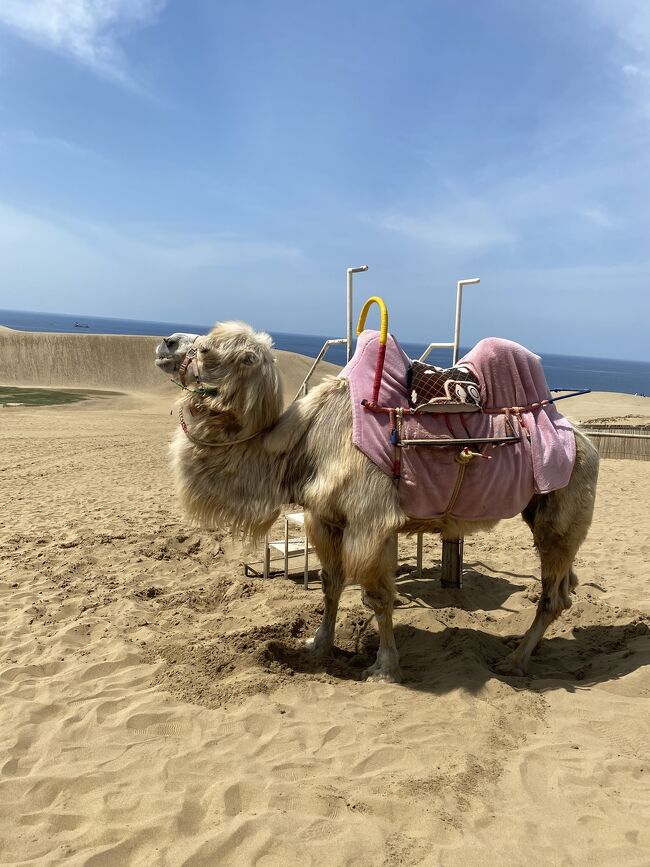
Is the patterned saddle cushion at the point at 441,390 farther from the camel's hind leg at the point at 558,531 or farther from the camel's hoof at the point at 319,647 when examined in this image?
the camel's hoof at the point at 319,647

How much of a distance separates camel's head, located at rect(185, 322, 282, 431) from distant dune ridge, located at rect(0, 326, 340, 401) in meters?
30.8

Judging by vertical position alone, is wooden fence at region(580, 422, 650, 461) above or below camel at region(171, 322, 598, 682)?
below

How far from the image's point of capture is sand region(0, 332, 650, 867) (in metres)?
2.45

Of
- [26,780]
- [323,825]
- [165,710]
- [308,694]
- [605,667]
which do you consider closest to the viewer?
[323,825]

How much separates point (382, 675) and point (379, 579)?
64 cm

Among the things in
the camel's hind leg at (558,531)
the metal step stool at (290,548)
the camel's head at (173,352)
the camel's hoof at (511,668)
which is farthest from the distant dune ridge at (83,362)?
the camel's head at (173,352)

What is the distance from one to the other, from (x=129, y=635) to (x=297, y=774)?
2.06 metres

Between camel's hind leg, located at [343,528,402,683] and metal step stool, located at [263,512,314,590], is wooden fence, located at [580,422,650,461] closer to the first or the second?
metal step stool, located at [263,512,314,590]

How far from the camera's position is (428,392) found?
3.73 meters

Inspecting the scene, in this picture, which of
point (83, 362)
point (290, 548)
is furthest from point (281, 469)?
point (83, 362)

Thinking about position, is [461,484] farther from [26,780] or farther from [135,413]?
[135,413]

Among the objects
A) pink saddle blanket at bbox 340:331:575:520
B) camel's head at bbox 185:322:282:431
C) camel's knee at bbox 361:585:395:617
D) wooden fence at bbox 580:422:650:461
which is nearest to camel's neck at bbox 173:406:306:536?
camel's head at bbox 185:322:282:431

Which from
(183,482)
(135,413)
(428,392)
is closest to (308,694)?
(183,482)

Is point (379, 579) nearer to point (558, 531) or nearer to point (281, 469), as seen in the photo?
point (281, 469)
